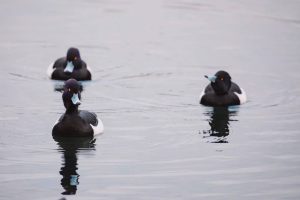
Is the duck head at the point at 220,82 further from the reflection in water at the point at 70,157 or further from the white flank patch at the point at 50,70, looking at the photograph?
the reflection in water at the point at 70,157

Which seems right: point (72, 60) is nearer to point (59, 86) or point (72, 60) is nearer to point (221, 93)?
point (59, 86)

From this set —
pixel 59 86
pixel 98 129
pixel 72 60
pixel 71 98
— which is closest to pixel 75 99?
pixel 71 98

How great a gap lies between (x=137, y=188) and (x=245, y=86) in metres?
9.24

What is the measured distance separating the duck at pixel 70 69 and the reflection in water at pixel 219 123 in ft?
13.7

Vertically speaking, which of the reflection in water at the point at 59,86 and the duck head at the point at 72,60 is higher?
the duck head at the point at 72,60

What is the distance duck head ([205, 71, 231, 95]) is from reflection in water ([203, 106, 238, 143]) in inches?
19.3

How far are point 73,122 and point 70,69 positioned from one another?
20.1 ft

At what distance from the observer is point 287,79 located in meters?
24.7

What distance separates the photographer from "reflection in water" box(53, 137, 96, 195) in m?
15.8

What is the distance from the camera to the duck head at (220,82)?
74.3 ft

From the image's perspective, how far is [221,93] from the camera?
2275 centimetres

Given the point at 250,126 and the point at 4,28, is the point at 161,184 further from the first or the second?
the point at 4,28

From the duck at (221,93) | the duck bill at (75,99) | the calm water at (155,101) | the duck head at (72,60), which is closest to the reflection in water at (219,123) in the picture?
the calm water at (155,101)

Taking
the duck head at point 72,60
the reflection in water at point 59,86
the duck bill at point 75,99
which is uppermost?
the duck head at point 72,60
